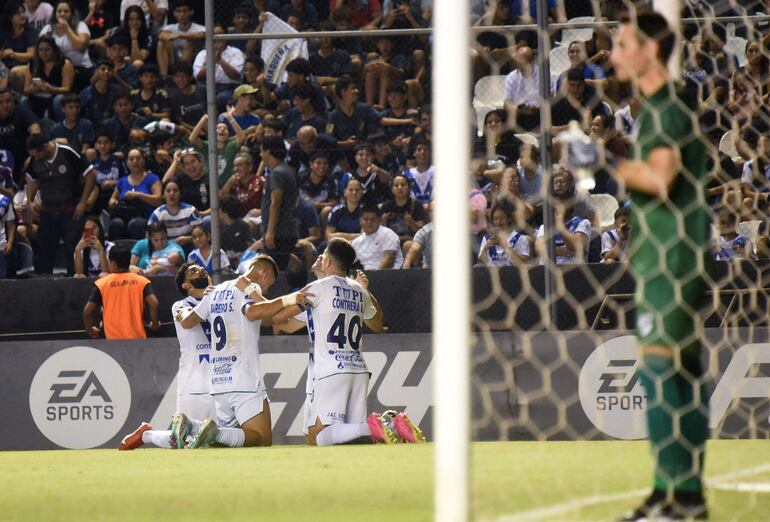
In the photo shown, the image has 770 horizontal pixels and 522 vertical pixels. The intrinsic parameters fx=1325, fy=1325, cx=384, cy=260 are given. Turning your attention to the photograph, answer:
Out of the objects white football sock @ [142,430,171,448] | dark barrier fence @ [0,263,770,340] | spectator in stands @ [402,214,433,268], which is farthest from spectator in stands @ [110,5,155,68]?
white football sock @ [142,430,171,448]

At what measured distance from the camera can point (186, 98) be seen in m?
14.5

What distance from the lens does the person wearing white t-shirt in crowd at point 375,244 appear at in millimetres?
11867

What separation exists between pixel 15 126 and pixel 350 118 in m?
4.41

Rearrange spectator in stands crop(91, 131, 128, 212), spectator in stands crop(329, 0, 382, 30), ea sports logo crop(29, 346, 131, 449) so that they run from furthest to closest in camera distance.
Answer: spectator in stands crop(91, 131, 128, 212)
spectator in stands crop(329, 0, 382, 30)
ea sports logo crop(29, 346, 131, 449)

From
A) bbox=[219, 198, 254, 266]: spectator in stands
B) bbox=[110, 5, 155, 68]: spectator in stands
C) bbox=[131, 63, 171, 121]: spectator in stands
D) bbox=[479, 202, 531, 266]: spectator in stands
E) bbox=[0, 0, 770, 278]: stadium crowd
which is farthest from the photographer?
bbox=[110, 5, 155, 68]: spectator in stands

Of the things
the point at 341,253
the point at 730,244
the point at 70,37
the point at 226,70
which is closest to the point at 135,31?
the point at 70,37

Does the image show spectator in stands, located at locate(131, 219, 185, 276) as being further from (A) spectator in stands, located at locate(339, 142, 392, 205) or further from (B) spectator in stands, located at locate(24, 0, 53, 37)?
(B) spectator in stands, located at locate(24, 0, 53, 37)

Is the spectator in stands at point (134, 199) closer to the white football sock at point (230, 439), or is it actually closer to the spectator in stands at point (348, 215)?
the spectator in stands at point (348, 215)

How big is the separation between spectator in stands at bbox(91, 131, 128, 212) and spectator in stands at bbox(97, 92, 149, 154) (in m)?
0.12

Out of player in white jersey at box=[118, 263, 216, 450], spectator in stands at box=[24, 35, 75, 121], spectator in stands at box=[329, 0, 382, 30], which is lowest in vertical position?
player in white jersey at box=[118, 263, 216, 450]

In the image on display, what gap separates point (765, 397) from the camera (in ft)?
36.5

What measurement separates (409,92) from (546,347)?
2.62 m

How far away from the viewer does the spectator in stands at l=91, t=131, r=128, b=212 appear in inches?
552

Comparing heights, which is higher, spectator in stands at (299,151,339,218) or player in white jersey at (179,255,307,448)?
spectator in stands at (299,151,339,218)
